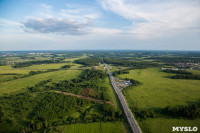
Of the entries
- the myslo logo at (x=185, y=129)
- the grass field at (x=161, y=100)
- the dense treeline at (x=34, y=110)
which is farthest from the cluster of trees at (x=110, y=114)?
the myslo logo at (x=185, y=129)

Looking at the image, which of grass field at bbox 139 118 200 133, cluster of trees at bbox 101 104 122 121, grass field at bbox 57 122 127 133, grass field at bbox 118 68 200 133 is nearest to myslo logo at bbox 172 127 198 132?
grass field at bbox 139 118 200 133

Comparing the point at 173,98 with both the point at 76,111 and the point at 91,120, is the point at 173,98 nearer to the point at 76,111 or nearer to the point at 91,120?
the point at 91,120

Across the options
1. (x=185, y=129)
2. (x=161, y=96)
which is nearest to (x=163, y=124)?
(x=185, y=129)

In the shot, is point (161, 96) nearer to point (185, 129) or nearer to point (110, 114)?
point (185, 129)

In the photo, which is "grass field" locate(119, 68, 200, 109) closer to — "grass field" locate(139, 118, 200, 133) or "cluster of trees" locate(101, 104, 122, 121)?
"grass field" locate(139, 118, 200, 133)

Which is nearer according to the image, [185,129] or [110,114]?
[185,129]

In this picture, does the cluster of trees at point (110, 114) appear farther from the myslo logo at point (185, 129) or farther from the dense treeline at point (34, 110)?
the myslo logo at point (185, 129)

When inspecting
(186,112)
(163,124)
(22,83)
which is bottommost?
(163,124)

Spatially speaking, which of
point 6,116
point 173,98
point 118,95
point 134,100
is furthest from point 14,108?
point 173,98

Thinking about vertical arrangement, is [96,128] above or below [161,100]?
below
